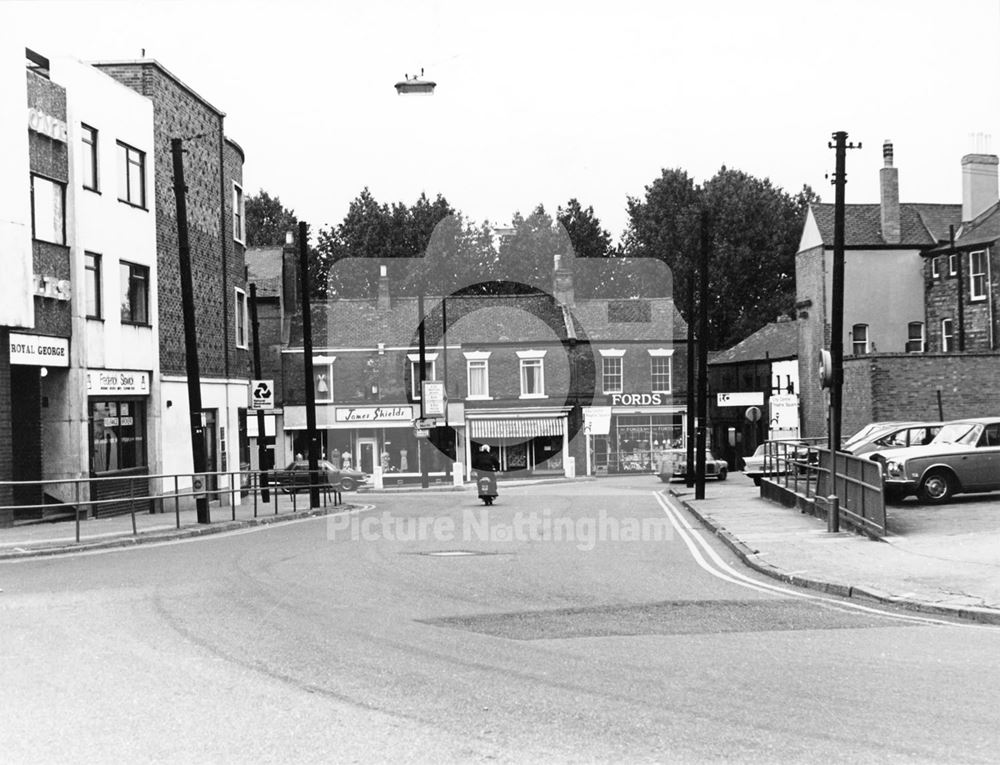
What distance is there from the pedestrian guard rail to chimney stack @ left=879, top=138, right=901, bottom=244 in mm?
26115

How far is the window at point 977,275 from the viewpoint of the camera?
50.0m

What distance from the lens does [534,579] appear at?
582 inches

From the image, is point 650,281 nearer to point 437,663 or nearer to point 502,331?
point 502,331

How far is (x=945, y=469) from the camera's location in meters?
23.7

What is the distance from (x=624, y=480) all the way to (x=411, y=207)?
34.1 m

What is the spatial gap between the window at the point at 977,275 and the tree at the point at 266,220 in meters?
47.0

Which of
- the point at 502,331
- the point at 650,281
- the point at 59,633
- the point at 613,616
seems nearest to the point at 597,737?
the point at 613,616

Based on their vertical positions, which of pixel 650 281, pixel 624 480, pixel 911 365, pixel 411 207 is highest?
pixel 411 207

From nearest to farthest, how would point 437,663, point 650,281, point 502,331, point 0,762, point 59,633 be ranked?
point 0,762, point 437,663, point 59,633, point 502,331, point 650,281

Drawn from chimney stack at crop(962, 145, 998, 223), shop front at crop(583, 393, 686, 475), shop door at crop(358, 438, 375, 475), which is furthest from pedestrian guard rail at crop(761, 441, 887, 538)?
shop door at crop(358, 438, 375, 475)

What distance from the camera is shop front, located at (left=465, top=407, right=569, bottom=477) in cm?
5934

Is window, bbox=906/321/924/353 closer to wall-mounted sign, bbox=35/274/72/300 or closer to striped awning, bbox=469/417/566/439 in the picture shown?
striped awning, bbox=469/417/566/439

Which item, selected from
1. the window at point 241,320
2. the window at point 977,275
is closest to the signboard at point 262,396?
the window at point 241,320

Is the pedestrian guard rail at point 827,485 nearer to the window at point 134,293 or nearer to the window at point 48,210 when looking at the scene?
the window at point 134,293
